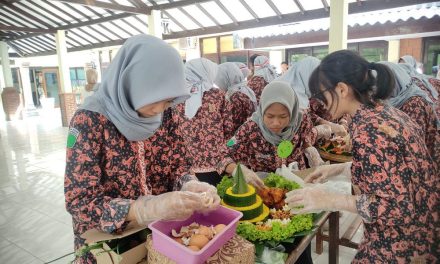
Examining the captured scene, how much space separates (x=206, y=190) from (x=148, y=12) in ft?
25.4

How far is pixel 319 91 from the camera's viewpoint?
4.34ft

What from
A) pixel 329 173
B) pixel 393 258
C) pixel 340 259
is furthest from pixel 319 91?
pixel 340 259

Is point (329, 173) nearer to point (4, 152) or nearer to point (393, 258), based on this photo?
point (393, 258)

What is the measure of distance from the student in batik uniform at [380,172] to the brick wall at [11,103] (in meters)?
13.5

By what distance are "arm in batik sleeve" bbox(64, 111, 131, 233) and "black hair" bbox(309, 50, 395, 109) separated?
92cm

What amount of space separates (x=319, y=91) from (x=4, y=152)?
756cm

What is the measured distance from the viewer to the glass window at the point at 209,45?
10633 millimetres

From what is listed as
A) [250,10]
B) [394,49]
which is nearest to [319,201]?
[250,10]

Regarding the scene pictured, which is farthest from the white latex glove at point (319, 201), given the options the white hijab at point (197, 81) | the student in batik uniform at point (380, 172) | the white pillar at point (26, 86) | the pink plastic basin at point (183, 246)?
the white pillar at point (26, 86)

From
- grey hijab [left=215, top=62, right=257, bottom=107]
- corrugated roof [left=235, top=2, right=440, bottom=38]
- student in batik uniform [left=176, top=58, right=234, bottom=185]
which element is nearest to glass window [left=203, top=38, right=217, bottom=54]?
corrugated roof [left=235, top=2, right=440, bottom=38]

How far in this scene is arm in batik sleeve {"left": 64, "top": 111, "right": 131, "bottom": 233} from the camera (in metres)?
1.00

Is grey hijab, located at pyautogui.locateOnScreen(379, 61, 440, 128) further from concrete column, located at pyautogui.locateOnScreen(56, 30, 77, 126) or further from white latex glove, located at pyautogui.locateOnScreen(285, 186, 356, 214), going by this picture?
concrete column, located at pyautogui.locateOnScreen(56, 30, 77, 126)

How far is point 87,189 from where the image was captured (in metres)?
1.02

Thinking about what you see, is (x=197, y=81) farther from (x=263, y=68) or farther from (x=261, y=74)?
(x=263, y=68)
